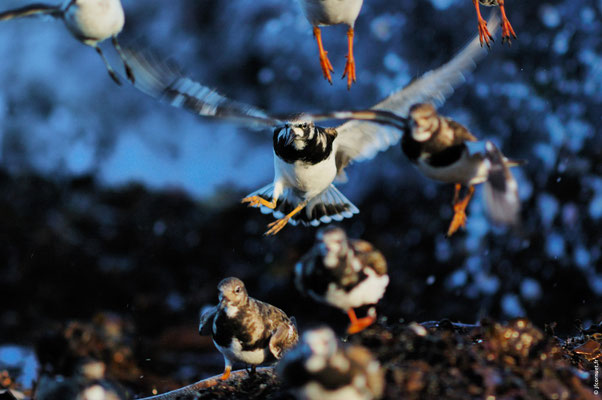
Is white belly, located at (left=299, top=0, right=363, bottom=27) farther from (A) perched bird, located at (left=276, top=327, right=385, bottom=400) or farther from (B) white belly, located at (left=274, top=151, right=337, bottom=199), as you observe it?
(A) perched bird, located at (left=276, top=327, right=385, bottom=400)

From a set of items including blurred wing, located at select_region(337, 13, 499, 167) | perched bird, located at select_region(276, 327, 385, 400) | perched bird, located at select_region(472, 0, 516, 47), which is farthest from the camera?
blurred wing, located at select_region(337, 13, 499, 167)

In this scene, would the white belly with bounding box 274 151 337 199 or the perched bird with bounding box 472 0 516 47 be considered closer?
the perched bird with bounding box 472 0 516 47

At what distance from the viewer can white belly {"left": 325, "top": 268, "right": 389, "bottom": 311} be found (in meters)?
0.67

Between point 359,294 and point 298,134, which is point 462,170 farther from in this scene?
point 298,134

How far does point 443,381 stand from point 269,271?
200 centimetres

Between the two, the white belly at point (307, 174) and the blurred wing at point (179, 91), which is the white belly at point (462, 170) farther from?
the white belly at point (307, 174)

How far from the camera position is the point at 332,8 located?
2.75 feet

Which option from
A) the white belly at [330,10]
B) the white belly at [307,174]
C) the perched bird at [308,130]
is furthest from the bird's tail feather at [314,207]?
the white belly at [330,10]

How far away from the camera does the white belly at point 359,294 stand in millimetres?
670

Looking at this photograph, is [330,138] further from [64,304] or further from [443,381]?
[64,304]

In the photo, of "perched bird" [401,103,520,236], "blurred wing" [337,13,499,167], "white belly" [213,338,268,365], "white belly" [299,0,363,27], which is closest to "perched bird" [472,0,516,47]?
"blurred wing" [337,13,499,167]

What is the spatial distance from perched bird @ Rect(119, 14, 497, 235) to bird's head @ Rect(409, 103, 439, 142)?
5 centimetres

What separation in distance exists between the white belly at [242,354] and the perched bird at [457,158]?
1.72 ft

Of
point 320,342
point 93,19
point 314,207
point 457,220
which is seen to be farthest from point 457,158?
point 314,207
